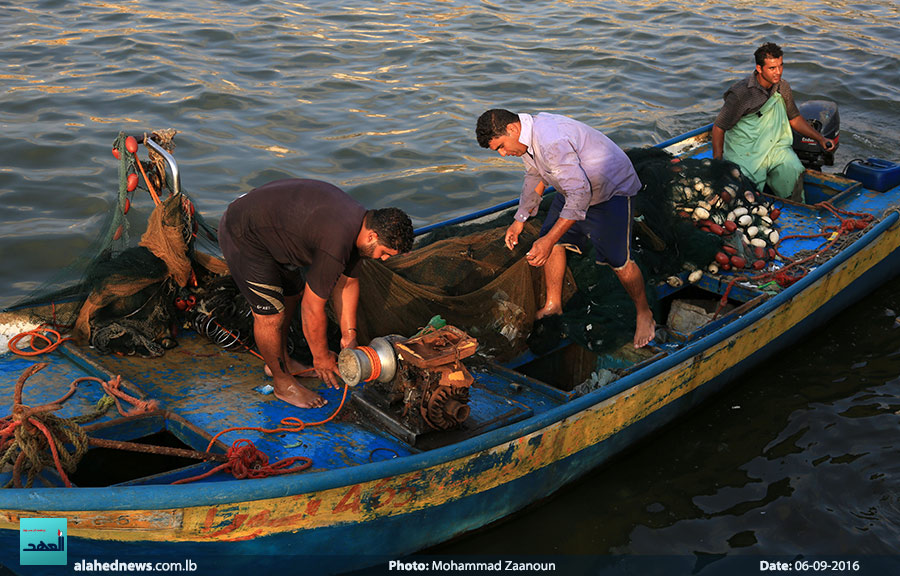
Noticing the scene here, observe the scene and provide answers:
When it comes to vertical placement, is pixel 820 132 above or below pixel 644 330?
above

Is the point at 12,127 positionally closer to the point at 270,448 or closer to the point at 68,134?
the point at 68,134

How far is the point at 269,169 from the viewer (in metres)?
11.3

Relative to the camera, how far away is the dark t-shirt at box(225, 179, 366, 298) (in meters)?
5.11

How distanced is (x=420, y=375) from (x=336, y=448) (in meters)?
0.70

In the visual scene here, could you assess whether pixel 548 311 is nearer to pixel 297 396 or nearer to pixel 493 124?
pixel 493 124

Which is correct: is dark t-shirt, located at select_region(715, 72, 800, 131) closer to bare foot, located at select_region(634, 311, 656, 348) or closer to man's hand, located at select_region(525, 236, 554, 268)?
bare foot, located at select_region(634, 311, 656, 348)

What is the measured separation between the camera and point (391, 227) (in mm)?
4977

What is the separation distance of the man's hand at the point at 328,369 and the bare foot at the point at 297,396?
0.14m

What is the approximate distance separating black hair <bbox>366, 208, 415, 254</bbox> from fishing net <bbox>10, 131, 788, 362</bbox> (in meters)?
0.99

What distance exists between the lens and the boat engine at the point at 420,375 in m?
5.08

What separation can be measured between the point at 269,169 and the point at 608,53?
801 cm

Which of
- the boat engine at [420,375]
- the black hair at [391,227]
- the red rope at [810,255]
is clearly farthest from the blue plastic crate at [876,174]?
the black hair at [391,227]

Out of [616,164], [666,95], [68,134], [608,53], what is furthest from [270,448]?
[608,53]

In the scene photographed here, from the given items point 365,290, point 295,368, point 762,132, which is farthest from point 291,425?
point 762,132
